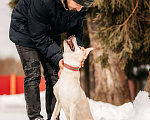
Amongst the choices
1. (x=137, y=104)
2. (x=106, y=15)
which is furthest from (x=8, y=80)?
(x=137, y=104)

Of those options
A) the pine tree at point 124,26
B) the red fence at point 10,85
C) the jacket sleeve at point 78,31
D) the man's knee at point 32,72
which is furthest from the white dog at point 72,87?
the red fence at point 10,85

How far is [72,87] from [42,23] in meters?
0.84

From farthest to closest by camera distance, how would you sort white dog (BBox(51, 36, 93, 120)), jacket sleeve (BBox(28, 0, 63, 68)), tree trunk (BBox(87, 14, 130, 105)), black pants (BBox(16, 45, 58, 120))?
tree trunk (BBox(87, 14, 130, 105)), black pants (BBox(16, 45, 58, 120)), jacket sleeve (BBox(28, 0, 63, 68)), white dog (BBox(51, 36, 93, 120))

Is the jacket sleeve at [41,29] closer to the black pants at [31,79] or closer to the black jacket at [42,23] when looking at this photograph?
the black jacket at [42,23]

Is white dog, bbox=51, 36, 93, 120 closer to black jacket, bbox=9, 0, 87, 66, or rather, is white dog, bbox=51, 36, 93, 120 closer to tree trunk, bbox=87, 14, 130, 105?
black jacket, bbox=9, 0, 87, 66

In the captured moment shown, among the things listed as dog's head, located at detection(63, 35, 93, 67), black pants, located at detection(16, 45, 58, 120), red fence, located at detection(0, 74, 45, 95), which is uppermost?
dog's head, located at detection(63, 35, 93, 67)

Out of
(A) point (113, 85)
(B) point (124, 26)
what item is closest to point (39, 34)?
(B) point (124, 26)

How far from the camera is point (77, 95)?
2182 millimetres

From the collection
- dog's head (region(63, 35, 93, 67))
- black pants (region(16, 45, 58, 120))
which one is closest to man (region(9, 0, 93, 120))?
black pants (region(16, 45, 58, 120))

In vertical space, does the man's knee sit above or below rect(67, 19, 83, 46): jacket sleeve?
below

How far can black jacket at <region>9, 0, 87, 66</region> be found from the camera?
242 centimetres

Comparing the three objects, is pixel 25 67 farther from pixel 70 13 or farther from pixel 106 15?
pixel 106 15

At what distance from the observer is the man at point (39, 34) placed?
2.42 m

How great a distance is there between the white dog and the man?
17cm
